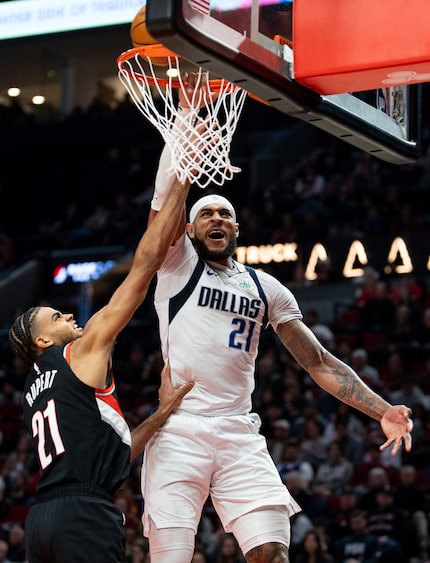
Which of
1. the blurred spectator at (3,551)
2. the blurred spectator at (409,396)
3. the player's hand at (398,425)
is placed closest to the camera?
the player's hand at (398,425)

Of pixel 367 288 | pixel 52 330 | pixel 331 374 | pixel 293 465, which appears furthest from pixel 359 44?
pixel 367 288

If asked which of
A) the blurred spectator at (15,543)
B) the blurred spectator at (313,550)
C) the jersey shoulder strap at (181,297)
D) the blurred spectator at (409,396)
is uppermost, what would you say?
the jersey shoulder strap at (181,297)

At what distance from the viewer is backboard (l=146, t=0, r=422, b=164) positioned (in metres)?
4.31

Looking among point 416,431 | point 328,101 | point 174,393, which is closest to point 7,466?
point 416,431

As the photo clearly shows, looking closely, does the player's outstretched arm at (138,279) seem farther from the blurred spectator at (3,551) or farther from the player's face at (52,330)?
the blurred spectator at (3,551)

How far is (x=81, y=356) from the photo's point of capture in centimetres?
482

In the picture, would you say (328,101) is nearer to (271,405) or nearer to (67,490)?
(67,490)

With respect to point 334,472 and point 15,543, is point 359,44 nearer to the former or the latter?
point 334,472

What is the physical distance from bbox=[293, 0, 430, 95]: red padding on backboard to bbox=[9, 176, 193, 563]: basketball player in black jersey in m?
0.85

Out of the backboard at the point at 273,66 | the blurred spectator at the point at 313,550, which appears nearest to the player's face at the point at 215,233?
the backboard at the point at 273,66

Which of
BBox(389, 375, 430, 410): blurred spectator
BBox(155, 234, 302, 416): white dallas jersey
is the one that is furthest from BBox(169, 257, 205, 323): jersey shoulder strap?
BBox(389, 375, 430, 410): blurred spectator

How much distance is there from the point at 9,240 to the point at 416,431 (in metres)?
12.9

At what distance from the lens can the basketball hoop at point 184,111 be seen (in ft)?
16.6

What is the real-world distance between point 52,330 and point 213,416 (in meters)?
0.96
